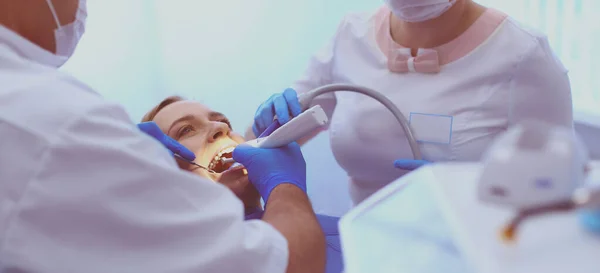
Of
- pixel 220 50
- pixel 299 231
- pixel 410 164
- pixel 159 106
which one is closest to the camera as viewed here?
pixel 299 231

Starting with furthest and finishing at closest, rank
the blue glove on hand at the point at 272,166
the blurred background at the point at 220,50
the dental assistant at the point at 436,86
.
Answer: the blurred background at the point at 220,50
the dental assistant at the point at 436,86
the blue glove on hand at the point at 272,166

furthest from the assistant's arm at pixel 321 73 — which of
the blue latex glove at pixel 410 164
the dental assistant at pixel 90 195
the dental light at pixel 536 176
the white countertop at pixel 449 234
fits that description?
the dental light at pixel 536 176

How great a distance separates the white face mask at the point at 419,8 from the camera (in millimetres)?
1452

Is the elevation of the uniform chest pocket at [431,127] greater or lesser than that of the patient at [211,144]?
greater

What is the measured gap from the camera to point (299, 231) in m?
1.02

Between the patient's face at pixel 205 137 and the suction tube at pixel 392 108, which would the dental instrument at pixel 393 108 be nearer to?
the suction tube at pixel 392 108

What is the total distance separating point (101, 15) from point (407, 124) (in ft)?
5.70

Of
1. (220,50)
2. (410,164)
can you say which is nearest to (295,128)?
(410,164)

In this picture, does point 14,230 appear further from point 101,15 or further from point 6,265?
point 101,15

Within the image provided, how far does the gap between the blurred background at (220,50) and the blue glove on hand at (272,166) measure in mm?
1181

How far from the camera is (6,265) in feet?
2.51

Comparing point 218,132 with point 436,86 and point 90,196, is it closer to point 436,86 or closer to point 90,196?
point 436,86

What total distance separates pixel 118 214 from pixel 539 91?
41.7 inches

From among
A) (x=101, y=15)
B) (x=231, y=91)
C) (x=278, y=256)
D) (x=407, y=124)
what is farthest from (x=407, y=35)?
(x=101, y=15)
